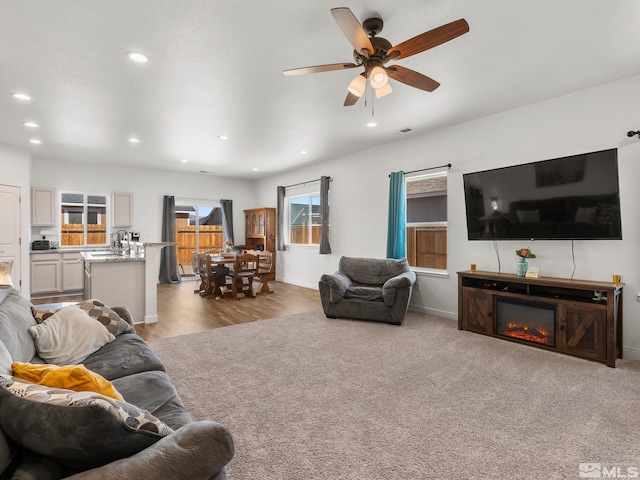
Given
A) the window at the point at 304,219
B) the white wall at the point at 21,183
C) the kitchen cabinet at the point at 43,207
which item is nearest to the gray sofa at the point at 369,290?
the window at the point at 304,219

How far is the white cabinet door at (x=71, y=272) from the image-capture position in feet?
22.2

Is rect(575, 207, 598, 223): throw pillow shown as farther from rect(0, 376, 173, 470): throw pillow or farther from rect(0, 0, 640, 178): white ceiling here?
rect(0, 376, 173, 470): throw pillow

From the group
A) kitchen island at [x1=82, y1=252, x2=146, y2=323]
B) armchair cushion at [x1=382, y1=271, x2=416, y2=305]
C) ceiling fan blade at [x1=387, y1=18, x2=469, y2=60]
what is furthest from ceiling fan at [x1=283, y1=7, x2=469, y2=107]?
kitchen island at [x1=82, y1=252, x2=146, y2=323]

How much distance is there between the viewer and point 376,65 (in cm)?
247

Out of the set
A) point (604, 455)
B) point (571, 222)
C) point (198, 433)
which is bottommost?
point (604, 455)

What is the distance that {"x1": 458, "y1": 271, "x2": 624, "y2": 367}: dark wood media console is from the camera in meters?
3.19

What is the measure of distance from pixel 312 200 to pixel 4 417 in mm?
6973

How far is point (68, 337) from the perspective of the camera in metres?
2.17

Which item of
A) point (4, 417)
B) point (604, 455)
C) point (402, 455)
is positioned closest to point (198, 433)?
point (4, 417)

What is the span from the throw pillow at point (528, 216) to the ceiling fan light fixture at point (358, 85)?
251 cm

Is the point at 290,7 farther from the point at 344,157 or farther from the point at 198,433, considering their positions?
the point at 344,157

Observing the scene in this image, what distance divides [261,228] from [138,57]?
6.02m

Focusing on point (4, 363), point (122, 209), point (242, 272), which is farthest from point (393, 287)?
point (122, 209)

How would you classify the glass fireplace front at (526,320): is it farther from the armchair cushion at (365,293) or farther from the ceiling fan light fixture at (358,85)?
the ceiling fan light fixture at (358,85)
